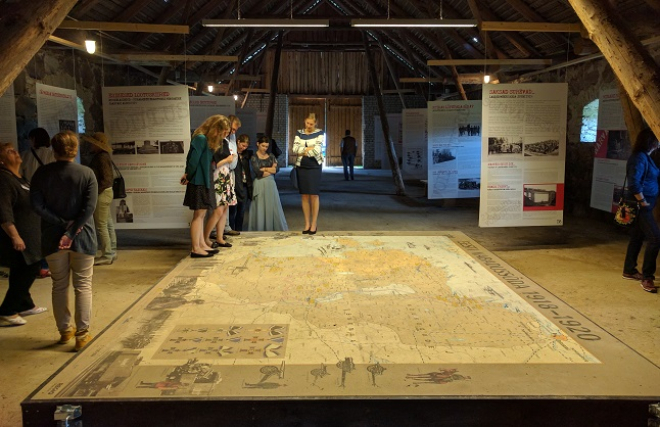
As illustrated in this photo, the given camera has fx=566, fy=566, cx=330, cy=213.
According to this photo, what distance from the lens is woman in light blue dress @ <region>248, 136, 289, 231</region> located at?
24.6 ft

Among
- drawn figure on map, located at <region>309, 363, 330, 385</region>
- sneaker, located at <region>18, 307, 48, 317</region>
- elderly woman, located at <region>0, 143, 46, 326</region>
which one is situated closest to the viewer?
drawn figure on map, located at <region>309, 363, 330, 385</region>

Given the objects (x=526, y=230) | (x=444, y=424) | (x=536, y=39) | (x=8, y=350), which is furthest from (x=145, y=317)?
(x=536, y=39)

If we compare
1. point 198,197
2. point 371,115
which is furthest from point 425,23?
point 371,115

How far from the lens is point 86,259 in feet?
12.7

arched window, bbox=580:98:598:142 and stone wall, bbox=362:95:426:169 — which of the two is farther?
stone wall, bbox=362:95:426:169

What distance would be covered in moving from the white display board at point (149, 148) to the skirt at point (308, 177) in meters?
1.55

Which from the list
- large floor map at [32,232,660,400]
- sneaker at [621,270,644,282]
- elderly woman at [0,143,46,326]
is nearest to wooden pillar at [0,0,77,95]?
elderly woman at [0,143,46,326]

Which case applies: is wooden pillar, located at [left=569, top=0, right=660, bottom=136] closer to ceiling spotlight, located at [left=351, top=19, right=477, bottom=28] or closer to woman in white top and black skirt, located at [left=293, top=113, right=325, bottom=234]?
ceiling spotlight, located at [left=351, top=19, right=477, bottom=28]

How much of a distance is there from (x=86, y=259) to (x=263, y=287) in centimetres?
123

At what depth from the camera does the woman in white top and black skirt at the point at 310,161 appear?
6.81 meters

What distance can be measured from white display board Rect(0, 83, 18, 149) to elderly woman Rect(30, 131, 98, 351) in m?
3.08

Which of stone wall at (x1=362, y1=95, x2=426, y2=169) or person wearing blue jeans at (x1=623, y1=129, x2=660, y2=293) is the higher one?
stone wall at (x1=362, y1=95, x2=426, y2=169)

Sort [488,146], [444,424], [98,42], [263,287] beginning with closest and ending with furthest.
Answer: [444,424]
[263,287]
[488,146]
[98,42]

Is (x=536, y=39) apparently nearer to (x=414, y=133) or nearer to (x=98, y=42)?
(x=414, y=133)
